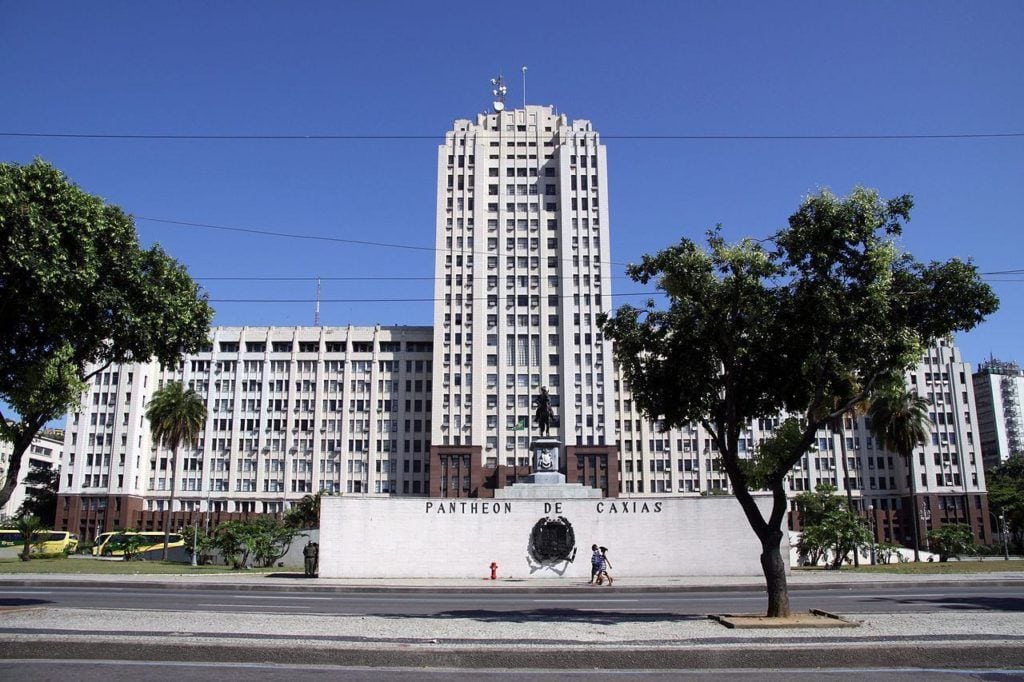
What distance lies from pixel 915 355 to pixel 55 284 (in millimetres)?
18381

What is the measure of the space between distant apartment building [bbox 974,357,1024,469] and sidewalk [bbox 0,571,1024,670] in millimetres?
170270

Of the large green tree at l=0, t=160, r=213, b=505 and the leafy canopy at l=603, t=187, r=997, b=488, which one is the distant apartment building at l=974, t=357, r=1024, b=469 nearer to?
the leafy canopy at l=603, t=187, r=997, b=488

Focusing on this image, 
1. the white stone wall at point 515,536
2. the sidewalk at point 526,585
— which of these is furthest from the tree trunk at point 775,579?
the white stone wall at point 515,536

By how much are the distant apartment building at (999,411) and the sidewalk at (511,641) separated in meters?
170

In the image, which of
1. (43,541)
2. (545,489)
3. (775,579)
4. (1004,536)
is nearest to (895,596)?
(775,579)

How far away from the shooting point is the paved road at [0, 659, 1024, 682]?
10.9m

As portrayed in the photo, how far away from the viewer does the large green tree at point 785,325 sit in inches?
690

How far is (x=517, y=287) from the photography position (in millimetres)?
96438

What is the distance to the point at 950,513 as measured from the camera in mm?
100250

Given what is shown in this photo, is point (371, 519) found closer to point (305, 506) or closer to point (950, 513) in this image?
point (305, 506)

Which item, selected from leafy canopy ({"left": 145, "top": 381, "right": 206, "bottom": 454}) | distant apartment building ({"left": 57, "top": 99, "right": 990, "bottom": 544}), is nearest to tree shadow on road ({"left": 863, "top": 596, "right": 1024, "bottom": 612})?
leafy canopy ({"left": 145, "top": 381, "right": 206, "bottom": 454})

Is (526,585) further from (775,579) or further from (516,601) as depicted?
(775,579)

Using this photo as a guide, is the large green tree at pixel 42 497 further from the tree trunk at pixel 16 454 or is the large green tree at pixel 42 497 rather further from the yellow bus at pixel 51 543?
the tree trunk at pixel 16 454

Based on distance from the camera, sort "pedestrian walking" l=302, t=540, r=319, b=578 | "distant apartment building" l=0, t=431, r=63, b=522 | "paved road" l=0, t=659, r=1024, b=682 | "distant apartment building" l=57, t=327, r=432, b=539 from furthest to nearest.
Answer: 1. "distant apartment building" l=0, t=431, r=63, b=522
2. "distant apartment building" l=57, t=327, r=432, b=539
3. "pedestrian walking" l=302, t=540, r=319, b=578
4. "paved road" l=0, t=659, r=1024, b=682
